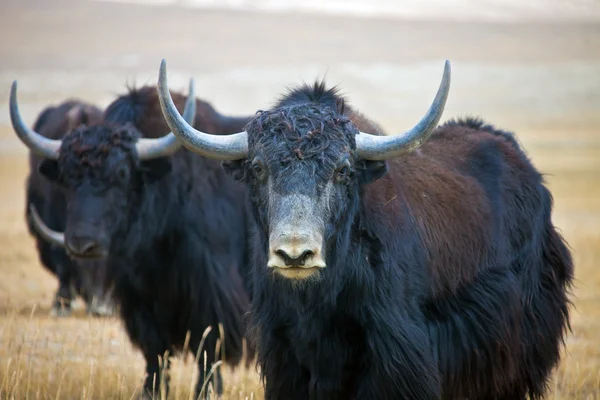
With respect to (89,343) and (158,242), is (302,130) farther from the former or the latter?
(158,242)

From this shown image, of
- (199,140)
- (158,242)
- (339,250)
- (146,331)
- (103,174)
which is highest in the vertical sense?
(199,140)

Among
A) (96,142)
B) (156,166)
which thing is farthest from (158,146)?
(96,142)

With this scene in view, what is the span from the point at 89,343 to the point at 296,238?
2709 millimetres

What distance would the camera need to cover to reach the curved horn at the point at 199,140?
15.3 ft

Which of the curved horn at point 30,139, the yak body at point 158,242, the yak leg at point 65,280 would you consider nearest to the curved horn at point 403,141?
the yak body at point 158,242

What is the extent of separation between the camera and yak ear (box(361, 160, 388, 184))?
455 centimetres

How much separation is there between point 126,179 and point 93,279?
1.41 metres

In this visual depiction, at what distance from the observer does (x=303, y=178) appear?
423cm

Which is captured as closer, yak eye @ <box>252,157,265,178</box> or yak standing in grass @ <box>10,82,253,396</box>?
yak eye @ <box>252,157,265,178</box>

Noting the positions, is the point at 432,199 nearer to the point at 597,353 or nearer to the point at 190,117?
the point at 190,117

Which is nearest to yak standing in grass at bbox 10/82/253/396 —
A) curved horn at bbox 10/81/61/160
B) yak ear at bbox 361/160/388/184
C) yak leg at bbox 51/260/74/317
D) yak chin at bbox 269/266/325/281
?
curved horn at bbox 10/81/61/160

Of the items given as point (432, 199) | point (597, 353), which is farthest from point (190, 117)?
point (597, 353)

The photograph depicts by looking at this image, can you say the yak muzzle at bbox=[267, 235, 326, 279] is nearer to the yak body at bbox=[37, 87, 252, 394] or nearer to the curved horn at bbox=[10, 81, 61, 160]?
the yak body at bbox=[37, 87, 252, 394]

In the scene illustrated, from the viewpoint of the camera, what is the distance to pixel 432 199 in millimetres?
5020
